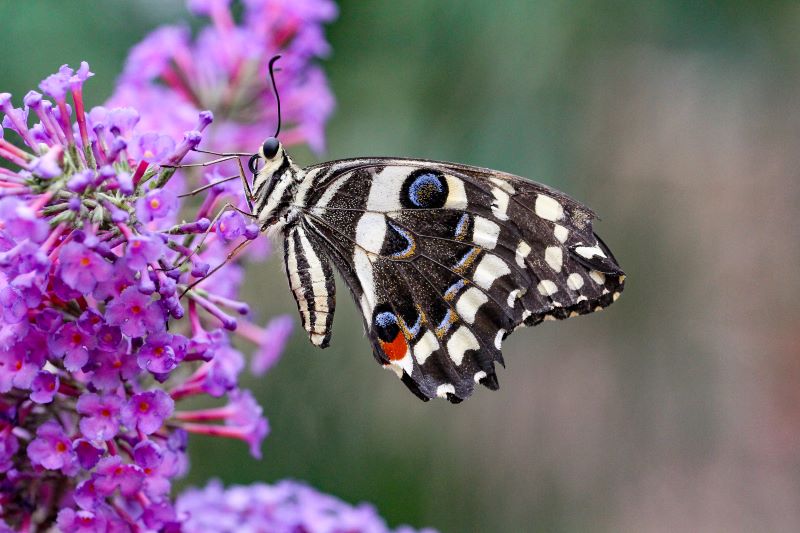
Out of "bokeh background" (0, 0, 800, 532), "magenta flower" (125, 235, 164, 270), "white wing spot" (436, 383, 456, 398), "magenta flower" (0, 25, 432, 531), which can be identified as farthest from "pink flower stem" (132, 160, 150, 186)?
"bokeh background" (0, 0, 800, 532)

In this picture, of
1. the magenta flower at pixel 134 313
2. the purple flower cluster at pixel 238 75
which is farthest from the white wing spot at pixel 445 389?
the purple flower cluster at pixel 238 75

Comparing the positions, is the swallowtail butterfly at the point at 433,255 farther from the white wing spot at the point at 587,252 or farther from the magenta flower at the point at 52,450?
the magenta flower at the point at 52,450

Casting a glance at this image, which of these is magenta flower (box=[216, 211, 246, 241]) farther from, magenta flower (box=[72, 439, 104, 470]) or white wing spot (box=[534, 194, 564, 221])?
white wing spot (box=[534, 194, 564, 221])

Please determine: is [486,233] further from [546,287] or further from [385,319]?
[385,319]

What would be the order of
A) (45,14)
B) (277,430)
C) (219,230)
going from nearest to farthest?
1. (219,230)
2. (45,14)
3. (277,430)

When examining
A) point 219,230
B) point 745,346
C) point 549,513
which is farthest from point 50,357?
point 745,346

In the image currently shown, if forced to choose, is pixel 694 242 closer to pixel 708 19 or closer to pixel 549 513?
pixel 708 19

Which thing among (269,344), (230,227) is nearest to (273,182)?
(230,227)
